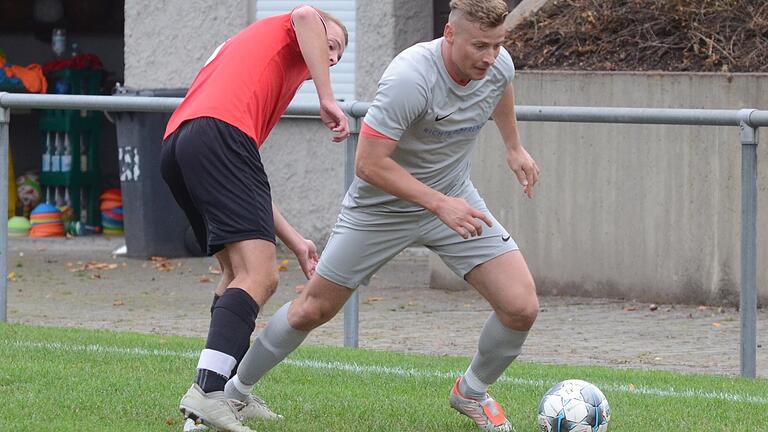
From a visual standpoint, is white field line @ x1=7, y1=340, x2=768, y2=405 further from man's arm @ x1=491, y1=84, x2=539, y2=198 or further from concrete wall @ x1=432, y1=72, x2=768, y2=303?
concrete wall @ x1=432, y1=72, x2=768, y2=303

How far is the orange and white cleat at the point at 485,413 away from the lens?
5.71 meters

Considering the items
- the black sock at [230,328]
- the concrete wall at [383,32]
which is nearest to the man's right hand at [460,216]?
the black sock at [230,328]

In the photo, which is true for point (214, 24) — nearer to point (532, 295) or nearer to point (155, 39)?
point (155, 39)

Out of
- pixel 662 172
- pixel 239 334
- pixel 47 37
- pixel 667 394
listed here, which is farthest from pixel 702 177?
pixel 47 37

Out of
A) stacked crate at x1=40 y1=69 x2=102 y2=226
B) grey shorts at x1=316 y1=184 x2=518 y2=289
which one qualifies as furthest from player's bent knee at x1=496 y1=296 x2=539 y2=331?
stacked crate at x1=40 y1=69 x2=102 y2=226

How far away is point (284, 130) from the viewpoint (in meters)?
13.8

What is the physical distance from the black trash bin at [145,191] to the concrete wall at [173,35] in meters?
1.11

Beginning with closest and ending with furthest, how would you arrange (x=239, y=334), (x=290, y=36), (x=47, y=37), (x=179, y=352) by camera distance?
1. (x=239, y=334)
2. (x=290, y=36)
3. (x=179, y=352)
4. (x=47, y=37)

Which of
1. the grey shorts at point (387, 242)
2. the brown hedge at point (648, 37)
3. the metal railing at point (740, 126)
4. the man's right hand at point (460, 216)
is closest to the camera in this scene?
the man's right hand at point (460, 216)

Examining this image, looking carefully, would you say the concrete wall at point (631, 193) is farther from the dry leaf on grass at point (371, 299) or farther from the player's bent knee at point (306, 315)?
the player's bent knee at point (306, 315)

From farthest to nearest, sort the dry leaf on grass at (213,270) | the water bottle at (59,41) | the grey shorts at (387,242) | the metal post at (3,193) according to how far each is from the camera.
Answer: the water bottle at (59,41) → the dry leaf on grass at (213,270) → the metal post at (3,193) → the grey shorts at (387,242)

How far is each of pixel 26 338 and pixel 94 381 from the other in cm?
162

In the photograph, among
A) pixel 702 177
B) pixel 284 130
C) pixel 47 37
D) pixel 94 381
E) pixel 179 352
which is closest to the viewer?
pixel 94 381

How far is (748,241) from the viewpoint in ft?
23.7
